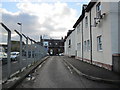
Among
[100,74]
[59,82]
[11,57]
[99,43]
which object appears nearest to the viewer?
[59,82]

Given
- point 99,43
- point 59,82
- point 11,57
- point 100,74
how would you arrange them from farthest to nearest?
1. point 99,43
2. point 11,57
3. point 100,74
4. point 59,82

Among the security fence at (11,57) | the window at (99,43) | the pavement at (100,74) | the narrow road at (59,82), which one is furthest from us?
the window at (99,43)

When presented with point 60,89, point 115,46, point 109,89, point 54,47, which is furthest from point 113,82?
point 54,47

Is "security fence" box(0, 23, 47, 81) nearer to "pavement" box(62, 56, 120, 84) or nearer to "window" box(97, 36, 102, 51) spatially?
"pavement" box(62, 56, 120, 84)

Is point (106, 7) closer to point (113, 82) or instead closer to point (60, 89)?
point (113, 82)

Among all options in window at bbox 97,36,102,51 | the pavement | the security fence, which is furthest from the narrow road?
window at bbox 97,36,102,51

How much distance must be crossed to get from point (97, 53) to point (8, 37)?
9.80 meters

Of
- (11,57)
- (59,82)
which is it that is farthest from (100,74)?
(11,57)

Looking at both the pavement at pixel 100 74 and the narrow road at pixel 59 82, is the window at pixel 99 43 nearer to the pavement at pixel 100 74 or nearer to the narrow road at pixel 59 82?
the pavement at pixel 100 74

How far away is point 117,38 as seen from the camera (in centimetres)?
1228

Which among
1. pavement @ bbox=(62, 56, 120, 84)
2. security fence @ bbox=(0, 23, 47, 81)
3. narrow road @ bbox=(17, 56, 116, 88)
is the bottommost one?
narrow road @ bbox=(17, 56, 116, 88)

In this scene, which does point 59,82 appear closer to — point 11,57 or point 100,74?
point 100,74

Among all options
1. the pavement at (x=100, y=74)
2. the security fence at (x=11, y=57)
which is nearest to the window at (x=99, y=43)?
the pavement at (x=100, y=74)

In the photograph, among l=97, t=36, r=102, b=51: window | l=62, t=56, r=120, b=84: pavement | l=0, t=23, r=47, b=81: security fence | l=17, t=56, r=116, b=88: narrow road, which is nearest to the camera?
l=17, t=56, r=116, b=88: narrow road
